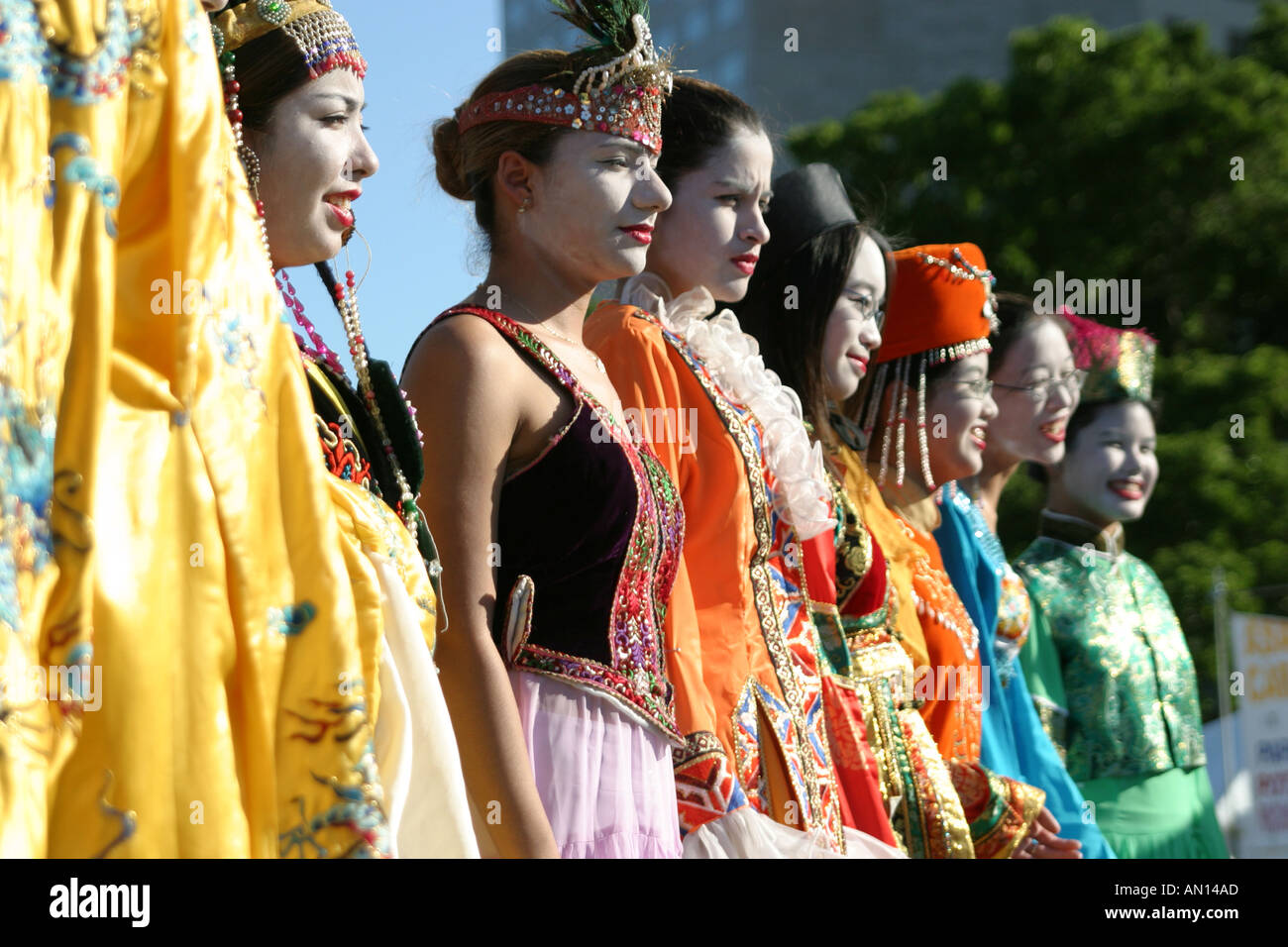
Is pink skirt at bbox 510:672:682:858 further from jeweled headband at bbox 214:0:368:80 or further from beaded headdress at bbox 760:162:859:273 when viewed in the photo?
beaded headdress at bbox 760:162:859:273

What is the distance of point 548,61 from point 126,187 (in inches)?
49.2

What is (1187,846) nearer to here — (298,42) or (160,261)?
(298,42)

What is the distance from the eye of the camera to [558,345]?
9.03 feet

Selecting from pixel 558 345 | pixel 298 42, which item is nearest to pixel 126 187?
pixel 298 42

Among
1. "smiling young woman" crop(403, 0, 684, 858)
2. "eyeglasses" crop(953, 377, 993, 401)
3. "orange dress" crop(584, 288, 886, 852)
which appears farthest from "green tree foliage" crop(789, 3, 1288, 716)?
"smiling young woman" crop(403, 0, 684, 858)

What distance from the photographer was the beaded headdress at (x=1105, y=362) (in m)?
5.42

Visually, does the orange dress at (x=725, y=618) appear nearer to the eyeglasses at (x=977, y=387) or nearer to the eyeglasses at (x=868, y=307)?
the eyeglasses at (x=868, y=307)

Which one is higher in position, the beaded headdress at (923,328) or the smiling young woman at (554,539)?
the beaded headdress at (923,328)

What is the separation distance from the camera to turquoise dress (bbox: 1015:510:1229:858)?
4.91 m

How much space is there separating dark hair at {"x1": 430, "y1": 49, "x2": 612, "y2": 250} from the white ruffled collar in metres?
0.46

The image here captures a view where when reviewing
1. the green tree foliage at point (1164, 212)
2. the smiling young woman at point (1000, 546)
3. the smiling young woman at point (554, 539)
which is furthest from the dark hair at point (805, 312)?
the green tree foliage at point (1164, 212)

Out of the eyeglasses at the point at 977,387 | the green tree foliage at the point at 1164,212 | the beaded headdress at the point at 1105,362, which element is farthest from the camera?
the green tree foliage at the point at 1164,212

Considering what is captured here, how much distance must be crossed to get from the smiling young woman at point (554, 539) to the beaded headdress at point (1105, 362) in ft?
9.50

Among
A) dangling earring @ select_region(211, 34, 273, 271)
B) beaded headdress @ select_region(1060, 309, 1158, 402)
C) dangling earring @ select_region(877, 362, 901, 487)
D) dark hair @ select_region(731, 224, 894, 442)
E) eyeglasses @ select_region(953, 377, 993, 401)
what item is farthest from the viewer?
beaded headdress @ select_region(1060, 309, 1158, 402)
